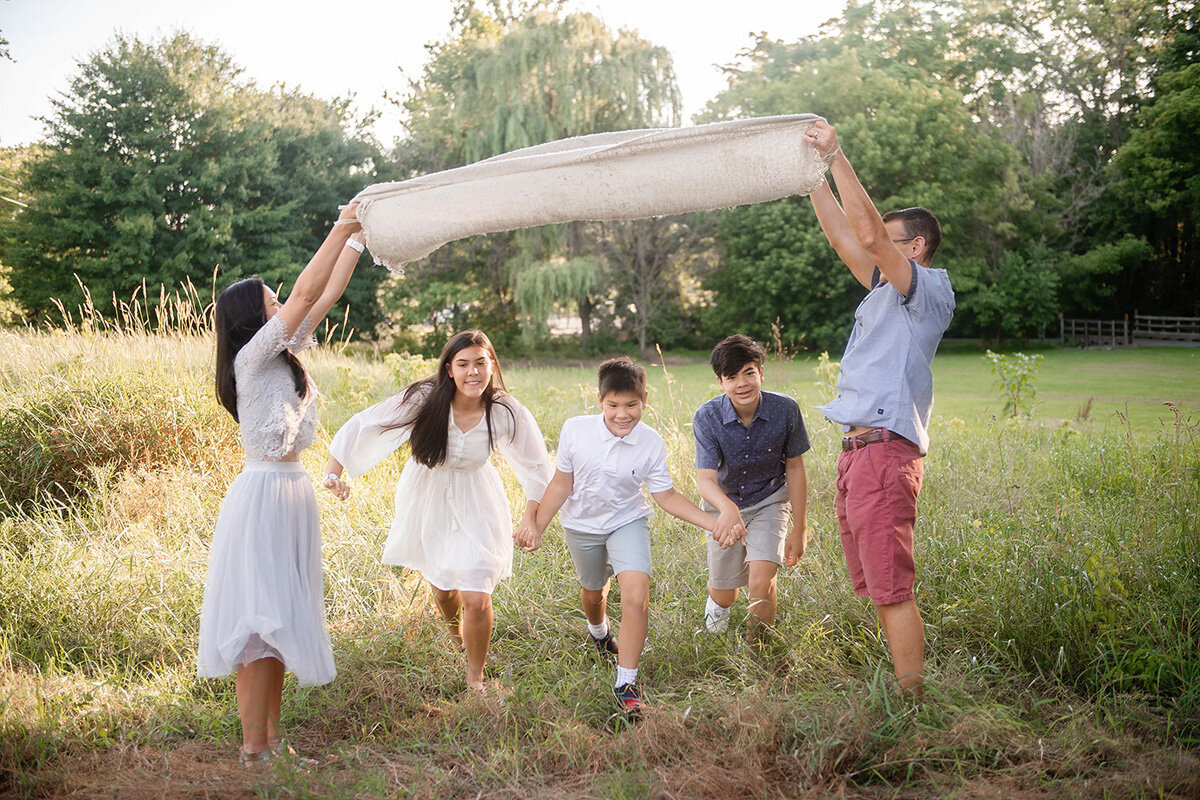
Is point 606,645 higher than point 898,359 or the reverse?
the reverse

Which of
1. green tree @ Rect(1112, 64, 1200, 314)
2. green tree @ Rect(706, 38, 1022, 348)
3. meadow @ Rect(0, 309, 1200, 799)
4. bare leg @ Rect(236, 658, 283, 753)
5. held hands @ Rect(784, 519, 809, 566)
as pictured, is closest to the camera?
meadow @ Rect(0, 309, 1200, 799)

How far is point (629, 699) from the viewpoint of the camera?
3.62m

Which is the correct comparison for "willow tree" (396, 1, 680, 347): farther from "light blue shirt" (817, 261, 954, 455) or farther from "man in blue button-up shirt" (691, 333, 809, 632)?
"light blue shirt" (817, 261, 954, 455)

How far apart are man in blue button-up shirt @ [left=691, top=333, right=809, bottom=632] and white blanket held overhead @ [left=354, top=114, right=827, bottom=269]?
0.89 m

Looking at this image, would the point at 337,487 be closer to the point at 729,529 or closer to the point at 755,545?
the point at 729,529

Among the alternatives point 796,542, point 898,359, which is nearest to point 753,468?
point 796,542

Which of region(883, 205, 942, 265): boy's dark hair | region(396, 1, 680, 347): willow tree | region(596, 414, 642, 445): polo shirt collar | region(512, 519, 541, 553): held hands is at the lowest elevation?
region(512, 519, 541, 553): held hands

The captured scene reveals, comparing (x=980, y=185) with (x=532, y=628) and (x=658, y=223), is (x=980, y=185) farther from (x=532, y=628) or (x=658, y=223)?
(x=532, y=628)

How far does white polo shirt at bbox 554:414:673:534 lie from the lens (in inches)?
158

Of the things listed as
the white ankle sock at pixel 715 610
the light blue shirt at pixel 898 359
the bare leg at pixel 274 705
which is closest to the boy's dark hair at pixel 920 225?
the light blue shirt at pixel 898 359

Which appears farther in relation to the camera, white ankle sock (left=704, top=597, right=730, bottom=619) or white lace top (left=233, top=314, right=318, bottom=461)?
white ankle sock (left=704, top=597, right=730, bottom=619)

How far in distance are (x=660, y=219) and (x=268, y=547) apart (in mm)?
26157

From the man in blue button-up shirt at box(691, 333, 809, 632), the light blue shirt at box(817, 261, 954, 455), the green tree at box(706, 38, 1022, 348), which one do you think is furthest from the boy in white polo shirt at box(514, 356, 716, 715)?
the green tree at box(706, 38, 1022, 348)

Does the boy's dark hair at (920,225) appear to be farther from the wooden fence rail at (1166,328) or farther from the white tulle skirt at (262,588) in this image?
the wooden fence rail at (1166,328)
